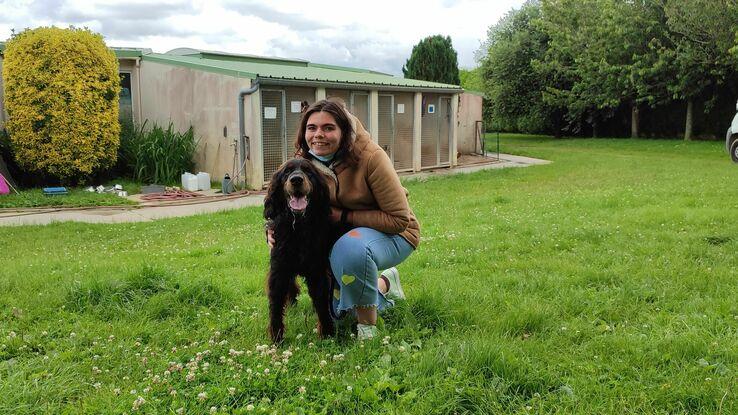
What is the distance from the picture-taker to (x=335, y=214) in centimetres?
341

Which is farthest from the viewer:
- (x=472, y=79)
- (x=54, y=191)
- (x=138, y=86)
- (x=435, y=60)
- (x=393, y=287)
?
(x=472, y=79)

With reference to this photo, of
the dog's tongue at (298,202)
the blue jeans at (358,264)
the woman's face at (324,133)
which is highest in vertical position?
the woman's face at (324,133)

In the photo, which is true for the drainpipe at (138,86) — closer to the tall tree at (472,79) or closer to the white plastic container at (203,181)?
the white plastic container at (203,181)

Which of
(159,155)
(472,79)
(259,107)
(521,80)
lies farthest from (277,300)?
(472,79)

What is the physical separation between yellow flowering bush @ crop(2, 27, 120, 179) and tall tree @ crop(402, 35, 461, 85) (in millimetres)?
19264

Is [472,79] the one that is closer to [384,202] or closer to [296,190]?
[384,202]

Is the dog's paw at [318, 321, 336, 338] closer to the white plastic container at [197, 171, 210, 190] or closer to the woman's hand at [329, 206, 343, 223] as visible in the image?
the woman's hand at [329, 206, 343, 223]

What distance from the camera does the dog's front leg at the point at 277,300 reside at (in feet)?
10.7

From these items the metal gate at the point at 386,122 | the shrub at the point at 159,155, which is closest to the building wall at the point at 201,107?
the shrub at the point at 159,155

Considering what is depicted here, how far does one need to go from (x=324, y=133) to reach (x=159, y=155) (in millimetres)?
10438

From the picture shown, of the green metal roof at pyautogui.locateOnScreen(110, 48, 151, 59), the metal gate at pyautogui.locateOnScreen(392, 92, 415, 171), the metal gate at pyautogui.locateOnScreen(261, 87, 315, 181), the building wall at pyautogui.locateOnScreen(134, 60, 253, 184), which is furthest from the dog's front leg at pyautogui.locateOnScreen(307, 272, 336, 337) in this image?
the green metal roof at pyautogui.locateOnScreen(110, 48, 151, 59)

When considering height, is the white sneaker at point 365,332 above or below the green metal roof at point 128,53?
below

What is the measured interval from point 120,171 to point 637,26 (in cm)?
1987

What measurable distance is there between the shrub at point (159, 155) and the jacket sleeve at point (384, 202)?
10.4 meters
